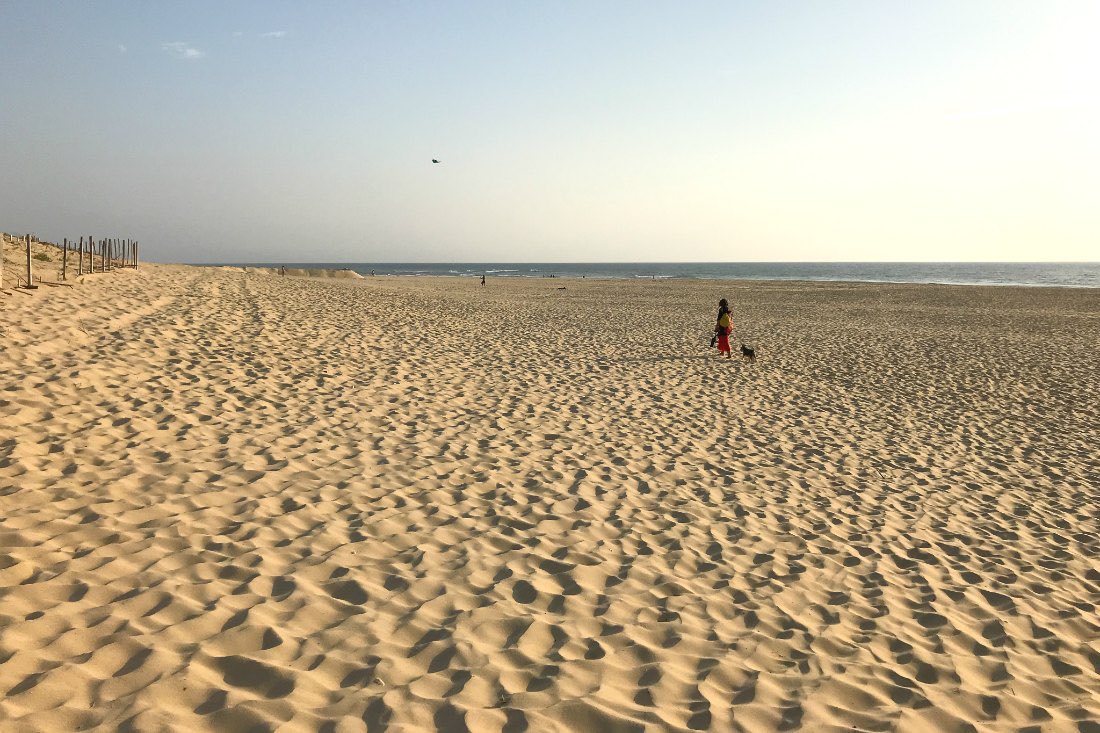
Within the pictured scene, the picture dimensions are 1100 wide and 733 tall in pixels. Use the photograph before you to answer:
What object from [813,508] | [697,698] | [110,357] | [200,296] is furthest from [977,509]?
[200,296]

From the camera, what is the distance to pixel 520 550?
460 cm

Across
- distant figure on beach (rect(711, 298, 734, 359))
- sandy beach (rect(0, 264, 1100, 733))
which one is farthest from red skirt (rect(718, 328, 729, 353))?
sandy beach (rect(0, 264, 1100, 733))

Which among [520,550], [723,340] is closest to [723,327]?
[723,340]

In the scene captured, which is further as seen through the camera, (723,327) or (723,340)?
(723,340)

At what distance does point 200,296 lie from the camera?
1803 cm

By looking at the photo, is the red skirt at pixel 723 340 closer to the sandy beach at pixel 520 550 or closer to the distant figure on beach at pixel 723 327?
the distant figure on beach at pixel 723 327

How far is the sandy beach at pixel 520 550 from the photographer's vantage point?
3.01 m

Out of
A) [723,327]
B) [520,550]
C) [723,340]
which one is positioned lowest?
[520,550]

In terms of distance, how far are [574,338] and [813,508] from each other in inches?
432

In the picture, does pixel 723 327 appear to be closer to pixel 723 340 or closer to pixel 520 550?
pixel 723 340

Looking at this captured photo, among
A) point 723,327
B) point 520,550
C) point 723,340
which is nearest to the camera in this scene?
point 520,550

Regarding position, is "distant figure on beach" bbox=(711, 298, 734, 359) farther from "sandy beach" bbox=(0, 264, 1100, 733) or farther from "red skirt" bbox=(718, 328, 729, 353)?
"sandy beach" bbox=(0, 264, 1100, 733)

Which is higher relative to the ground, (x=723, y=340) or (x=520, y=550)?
(x=723, y=340)

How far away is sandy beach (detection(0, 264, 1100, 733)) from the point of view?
3.01 meters
